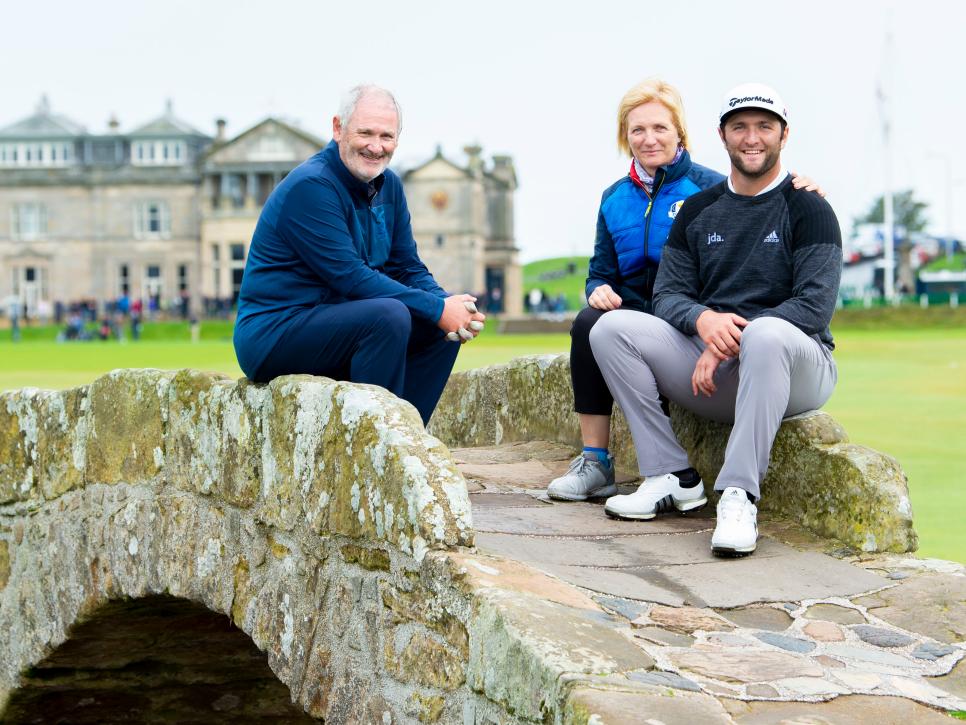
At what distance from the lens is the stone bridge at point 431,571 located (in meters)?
4.11

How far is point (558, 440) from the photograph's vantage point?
8117 millimetres

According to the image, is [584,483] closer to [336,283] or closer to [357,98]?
[336,283]

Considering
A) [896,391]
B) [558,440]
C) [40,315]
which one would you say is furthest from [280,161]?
[558,440]

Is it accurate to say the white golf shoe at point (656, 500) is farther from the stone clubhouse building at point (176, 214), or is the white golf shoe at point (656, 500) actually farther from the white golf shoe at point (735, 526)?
the stone clubhouse building at point (176, 214)

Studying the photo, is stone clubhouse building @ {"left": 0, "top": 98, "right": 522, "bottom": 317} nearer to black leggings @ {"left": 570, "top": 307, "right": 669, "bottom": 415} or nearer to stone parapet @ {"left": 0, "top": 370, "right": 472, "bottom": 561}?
stone parapet @ {"left": 0, "top": 370, "right": 472, "bottom": 561}

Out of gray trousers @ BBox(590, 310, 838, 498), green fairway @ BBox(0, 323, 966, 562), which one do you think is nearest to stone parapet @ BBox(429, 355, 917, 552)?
gray trousers @ BBox(590, 310, 838, 498)

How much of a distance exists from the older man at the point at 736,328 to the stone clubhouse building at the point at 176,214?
6585 centimetres

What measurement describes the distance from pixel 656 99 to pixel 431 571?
8.57ft

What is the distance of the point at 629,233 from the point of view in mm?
6410

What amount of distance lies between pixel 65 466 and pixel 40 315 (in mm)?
65076

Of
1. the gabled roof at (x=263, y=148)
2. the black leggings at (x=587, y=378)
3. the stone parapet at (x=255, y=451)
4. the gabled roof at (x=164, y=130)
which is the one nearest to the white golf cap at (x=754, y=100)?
the black leggings at (x=587, y=378)

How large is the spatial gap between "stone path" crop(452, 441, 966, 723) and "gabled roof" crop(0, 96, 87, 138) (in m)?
77.7

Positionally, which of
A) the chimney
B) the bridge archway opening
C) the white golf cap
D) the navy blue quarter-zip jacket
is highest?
the chimney

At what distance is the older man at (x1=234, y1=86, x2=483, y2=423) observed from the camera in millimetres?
5613
